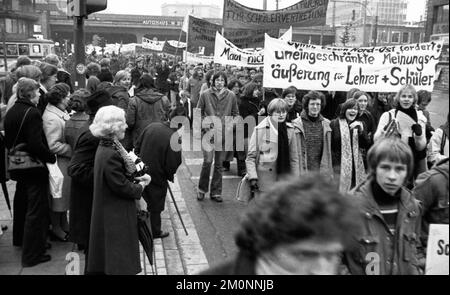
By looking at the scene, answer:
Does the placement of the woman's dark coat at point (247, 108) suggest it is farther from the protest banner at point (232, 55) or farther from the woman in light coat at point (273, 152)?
the woman in light coat at point (273, 152)

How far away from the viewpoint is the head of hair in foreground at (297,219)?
1658mm

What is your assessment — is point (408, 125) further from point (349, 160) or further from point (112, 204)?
point (112, 204)

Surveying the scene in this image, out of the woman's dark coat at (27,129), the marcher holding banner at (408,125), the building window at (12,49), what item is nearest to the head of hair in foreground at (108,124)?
the woman's dark coat at (27,129)

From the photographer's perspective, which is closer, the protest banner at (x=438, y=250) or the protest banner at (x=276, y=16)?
the protest banner at (x=438, y=250)

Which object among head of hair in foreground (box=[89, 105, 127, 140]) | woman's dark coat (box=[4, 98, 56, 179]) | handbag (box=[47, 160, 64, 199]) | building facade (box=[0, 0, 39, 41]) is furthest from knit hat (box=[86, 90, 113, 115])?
building facade (box=[0, 0, 39, 41])

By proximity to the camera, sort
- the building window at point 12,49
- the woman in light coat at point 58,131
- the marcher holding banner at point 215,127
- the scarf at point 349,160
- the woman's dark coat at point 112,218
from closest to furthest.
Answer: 1. the woman's dark coat at point 112,218
2. the woman in light coat at point 58,131
3. the scarf at point 349,160
4. the marcher holding banner at point 215,127
5. the building window at point 12,49

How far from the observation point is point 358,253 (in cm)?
270

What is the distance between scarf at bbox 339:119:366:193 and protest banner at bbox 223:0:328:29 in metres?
4.79

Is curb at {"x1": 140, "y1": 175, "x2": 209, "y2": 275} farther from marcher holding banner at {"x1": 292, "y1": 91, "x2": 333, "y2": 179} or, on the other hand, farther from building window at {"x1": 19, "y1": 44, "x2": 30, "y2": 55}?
building window at {"x1": 19, "y1": 44, "x2": 30, "y2": 55}

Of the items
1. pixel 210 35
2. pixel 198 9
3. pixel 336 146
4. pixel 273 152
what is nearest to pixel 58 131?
A: pixel 273 152

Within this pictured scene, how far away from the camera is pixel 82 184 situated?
4.50 m

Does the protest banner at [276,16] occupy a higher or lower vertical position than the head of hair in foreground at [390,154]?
higher

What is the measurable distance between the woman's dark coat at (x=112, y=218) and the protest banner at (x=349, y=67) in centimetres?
325
